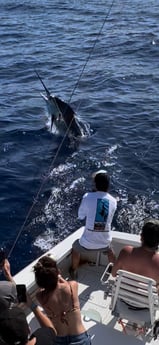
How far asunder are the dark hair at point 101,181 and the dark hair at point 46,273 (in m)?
1.65

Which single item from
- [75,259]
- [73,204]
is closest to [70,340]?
[75,259]

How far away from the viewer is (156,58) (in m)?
18.2

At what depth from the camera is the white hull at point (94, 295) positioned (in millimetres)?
5250

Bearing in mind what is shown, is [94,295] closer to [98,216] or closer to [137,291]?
[98,216]

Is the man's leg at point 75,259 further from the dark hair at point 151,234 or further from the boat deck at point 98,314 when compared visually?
the dark hair at point 151,234

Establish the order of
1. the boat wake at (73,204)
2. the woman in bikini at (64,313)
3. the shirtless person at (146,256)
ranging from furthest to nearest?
the boat wake at (73,204) → the shirtless person at (146,256) → the woman in bikini at (64,313)

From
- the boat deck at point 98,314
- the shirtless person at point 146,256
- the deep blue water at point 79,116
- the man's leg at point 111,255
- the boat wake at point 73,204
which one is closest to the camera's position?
the shirtless person at point 146,256

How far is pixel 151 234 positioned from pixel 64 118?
811 centimetres

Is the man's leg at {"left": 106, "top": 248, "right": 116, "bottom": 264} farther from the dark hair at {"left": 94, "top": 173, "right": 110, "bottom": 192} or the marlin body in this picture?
the marlin body

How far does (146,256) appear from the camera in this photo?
16.4ft

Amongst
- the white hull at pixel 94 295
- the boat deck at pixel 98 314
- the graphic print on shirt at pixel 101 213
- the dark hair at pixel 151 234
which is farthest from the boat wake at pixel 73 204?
the dark hair at pixel 151 234

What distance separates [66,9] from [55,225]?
64.3ft

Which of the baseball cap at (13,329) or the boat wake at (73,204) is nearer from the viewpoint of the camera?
the baseball cap at (13,329)

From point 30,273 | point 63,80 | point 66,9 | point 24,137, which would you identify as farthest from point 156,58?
point 30,273
